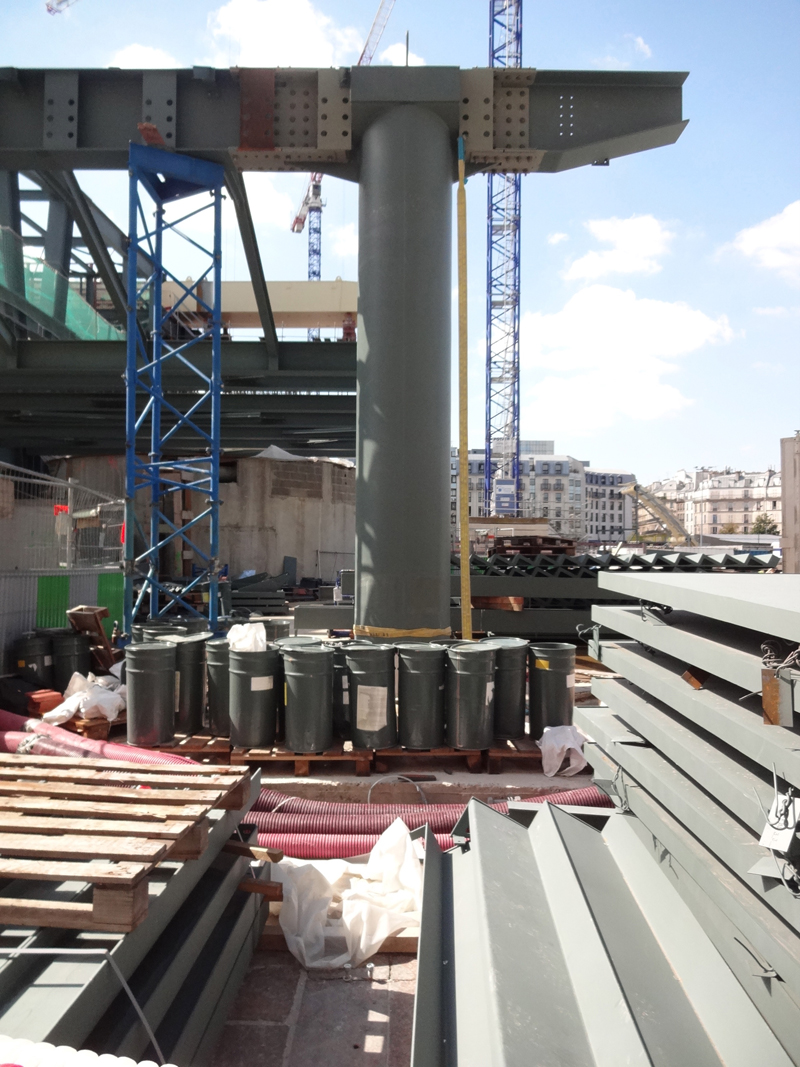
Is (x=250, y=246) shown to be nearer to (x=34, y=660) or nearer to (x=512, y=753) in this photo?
(x=34, y=660)

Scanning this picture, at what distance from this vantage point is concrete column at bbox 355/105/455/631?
305 inches

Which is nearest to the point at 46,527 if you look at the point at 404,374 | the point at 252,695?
the point at 252,695

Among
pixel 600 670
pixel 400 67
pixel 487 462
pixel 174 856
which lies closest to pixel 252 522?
pixel 600 670

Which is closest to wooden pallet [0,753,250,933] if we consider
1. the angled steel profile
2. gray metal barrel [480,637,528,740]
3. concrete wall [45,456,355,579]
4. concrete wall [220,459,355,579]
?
the angled steel profile

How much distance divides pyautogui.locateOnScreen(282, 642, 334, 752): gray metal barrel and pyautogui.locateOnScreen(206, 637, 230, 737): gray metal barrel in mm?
676

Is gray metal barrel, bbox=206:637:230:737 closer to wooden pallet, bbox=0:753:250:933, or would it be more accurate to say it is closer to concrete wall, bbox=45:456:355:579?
wooden pallet, bbox=0:753:250:933

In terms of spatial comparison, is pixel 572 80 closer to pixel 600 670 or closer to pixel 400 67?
pixel 400 67

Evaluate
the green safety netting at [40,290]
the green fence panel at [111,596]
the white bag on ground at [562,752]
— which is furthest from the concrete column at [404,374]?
the green safety netting at [40,290]

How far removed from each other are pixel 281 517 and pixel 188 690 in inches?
700

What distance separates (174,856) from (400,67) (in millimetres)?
8437

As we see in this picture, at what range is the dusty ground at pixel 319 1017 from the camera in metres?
3.02

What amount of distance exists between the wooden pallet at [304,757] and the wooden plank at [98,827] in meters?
3.18

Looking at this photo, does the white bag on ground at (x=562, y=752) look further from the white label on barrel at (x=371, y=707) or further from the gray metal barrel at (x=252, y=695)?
the gray metal barrel at (x=252, y=695)

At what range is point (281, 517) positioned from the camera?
79.2 ft
